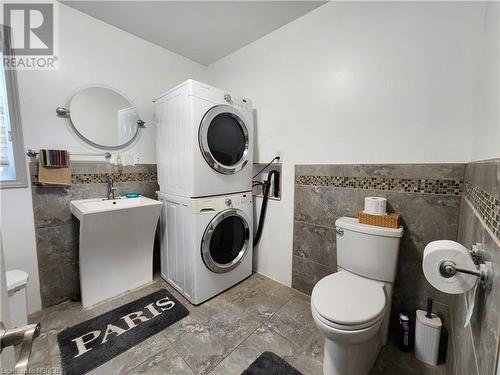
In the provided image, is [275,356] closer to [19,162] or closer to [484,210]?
[484,210]

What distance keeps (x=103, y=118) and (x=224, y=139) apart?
3.66 ft

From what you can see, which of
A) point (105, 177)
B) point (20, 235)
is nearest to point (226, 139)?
point (105, 177)

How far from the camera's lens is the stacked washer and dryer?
1.63m

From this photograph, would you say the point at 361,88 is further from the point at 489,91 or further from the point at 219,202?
the point at 219,202

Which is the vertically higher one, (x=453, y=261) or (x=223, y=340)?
(x=453, y=261)

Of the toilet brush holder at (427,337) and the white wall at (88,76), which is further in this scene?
the white wall at (88,76)

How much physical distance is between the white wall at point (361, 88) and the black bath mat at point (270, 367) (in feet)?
2.58

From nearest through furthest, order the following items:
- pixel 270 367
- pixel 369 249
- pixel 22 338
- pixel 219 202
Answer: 1. pixel 22 338
2. pixel 270 367
3. pixel 369 249
4. pixel 219 202

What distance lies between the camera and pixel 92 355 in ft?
4.21

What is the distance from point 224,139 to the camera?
182 centimetres

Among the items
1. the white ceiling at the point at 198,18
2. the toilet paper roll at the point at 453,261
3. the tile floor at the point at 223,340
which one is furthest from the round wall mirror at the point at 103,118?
the toilet paper roll at the point at 453,261

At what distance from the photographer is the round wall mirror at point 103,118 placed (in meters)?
1.77

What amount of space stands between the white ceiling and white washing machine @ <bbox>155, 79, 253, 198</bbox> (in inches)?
25.6

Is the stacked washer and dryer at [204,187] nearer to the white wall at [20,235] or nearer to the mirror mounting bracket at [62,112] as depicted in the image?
the mirror mounting bracket at [62,112]
